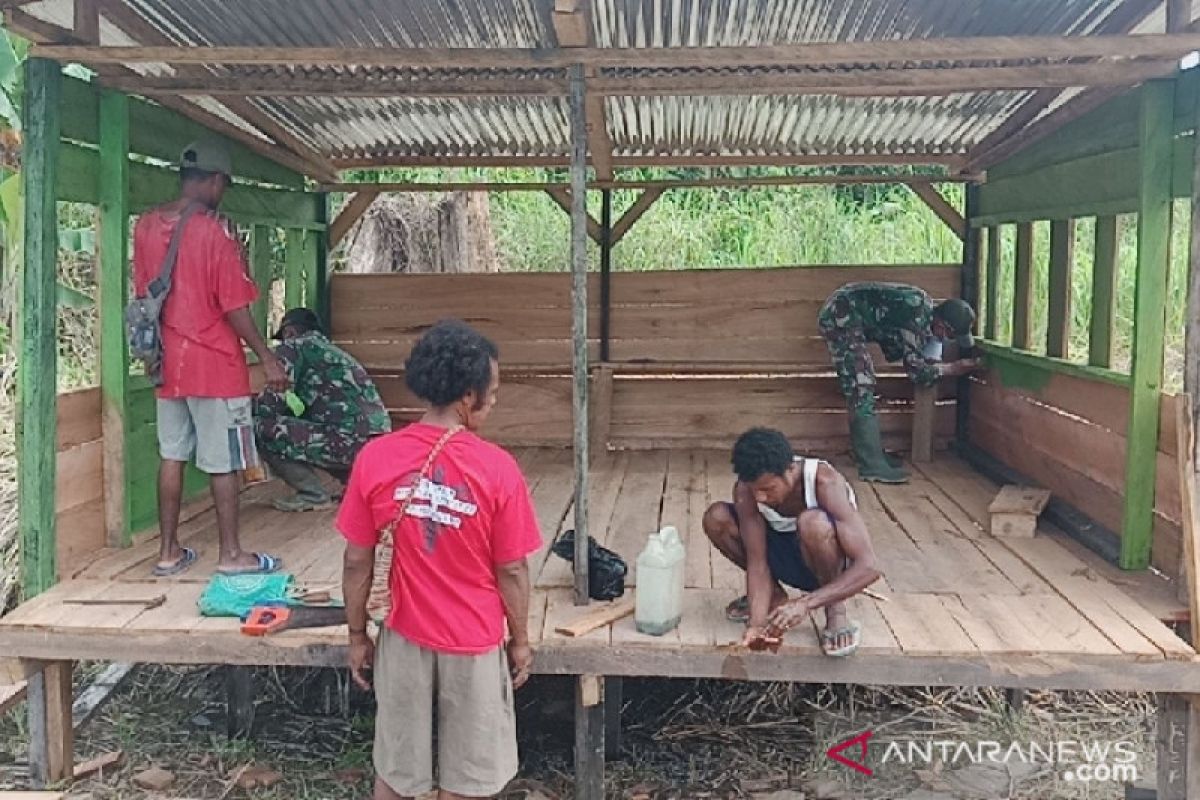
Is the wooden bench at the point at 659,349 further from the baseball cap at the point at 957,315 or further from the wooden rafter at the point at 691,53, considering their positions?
the wooden rafter at the point at 691,53

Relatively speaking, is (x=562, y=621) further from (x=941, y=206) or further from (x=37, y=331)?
(x=941, y=206)

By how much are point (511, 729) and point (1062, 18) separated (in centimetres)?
378

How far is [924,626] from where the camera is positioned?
4.38 meters

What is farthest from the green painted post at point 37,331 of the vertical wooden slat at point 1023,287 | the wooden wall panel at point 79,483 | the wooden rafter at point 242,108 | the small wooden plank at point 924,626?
the vertical wooden slat at point 1023,287

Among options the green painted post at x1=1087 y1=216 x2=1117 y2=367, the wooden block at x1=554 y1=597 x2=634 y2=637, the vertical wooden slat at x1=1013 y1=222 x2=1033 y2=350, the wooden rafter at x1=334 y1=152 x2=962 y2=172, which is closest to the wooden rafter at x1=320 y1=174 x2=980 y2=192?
the wooden rafter at x1=334 y1=152 x2=962 y2=172

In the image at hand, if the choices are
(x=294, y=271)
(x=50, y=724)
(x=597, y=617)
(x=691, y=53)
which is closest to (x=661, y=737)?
(x=597, y=617)

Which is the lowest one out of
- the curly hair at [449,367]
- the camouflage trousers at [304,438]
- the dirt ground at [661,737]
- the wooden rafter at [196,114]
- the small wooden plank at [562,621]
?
the dirt ground at [661,737]

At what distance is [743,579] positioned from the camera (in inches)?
202

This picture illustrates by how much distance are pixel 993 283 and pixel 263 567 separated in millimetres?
5552

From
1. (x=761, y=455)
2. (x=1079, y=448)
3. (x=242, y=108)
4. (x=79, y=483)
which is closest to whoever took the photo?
(x=761, y=455)

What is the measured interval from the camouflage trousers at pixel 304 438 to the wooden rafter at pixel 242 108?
1.74m

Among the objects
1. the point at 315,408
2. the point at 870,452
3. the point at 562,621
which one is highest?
the point at 315,408

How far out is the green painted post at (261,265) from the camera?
7492 millimetres

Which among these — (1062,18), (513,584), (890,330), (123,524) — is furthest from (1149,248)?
(123,524)
